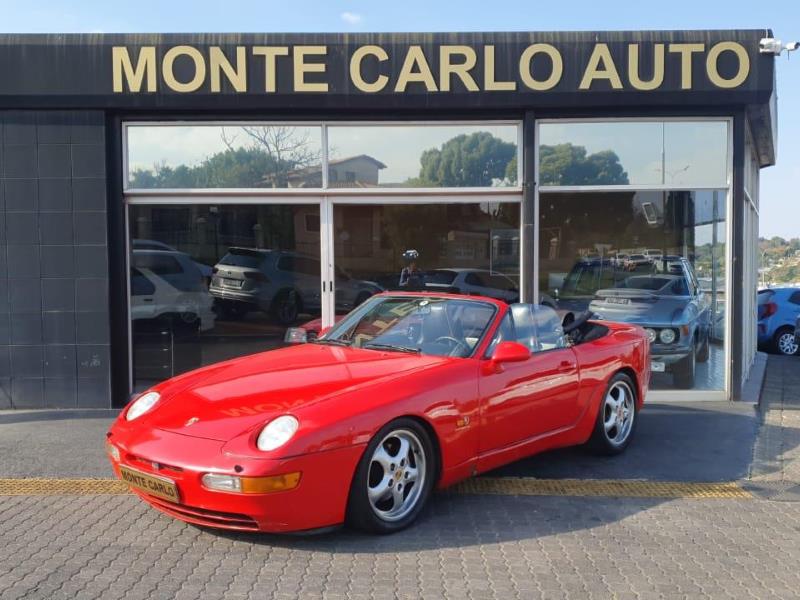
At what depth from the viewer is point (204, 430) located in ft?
13.7

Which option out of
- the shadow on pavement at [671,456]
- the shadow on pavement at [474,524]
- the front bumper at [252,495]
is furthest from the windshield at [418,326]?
the front bumper at [252,495]

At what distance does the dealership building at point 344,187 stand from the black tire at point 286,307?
17 mm

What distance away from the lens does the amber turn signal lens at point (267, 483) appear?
3.84m

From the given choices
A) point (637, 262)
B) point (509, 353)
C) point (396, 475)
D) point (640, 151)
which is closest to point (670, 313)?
point (637, 262)

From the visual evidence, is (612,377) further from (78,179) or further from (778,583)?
(78,179)

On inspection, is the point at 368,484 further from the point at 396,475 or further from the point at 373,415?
the point at 373,415

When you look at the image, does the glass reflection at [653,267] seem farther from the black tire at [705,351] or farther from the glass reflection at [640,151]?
the glass reflection at [640,151]

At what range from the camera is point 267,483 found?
3848mm

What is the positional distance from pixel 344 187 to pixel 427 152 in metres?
1.03

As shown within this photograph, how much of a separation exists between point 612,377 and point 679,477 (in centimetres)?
92

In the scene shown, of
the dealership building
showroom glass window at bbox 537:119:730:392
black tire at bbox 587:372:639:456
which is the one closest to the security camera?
the dealership building

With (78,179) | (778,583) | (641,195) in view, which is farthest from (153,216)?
(778,583)

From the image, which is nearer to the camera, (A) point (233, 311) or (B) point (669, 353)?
(B) point (669, 353)

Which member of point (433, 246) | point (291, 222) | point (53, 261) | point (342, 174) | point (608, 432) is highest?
point (342, 174)
